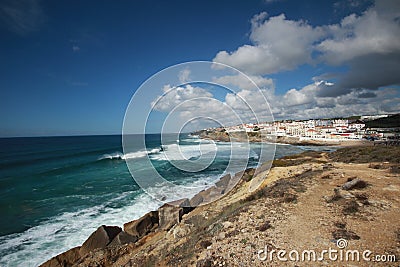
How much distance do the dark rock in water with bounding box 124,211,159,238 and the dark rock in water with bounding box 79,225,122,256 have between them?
0.72m

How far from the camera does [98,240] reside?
295 inches

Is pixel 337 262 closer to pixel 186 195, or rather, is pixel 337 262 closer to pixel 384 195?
pixel 384 195

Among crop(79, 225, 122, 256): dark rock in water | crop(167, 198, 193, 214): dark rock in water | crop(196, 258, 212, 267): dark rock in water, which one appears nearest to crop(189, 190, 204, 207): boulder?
crop(167, 198, 193, 214): dark rock in water

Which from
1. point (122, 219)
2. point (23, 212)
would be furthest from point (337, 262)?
point (23, 212)

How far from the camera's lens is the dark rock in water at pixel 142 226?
8.23 meters

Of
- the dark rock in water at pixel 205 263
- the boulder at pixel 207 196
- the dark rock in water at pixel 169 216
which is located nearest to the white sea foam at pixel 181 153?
the boulder at pixel 207 196

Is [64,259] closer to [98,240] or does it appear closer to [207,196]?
[98,240]

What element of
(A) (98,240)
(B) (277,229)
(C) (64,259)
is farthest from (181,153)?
(B) (277,229)

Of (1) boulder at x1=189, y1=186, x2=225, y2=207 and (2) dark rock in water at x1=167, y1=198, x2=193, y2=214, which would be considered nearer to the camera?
(2) dark rock in water at x1=167, y1=198, x2=193, y2=214

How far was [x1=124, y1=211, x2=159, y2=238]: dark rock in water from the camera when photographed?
324 inches

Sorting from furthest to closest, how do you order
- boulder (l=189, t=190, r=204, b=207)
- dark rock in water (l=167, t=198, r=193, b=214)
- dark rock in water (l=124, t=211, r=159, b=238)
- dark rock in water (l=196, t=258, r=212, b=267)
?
boulder (l=189, t=190, r=204, b=207)
dark rock in water (l=167, t=198, r=193, b=214)
dark rock in water (l=124, t=211, r=159, b=238)
dark rock in water (l=196, t=258, r=212, b=267)

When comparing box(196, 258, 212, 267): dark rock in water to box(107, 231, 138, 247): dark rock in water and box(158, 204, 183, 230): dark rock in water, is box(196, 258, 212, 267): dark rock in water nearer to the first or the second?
box(107, 231, 138, 247): dark rock in water

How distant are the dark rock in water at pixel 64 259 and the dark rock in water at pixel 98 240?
7.0 inches

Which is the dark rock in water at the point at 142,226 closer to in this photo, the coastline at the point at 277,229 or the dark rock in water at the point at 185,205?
the coastline at the point at 277,229
